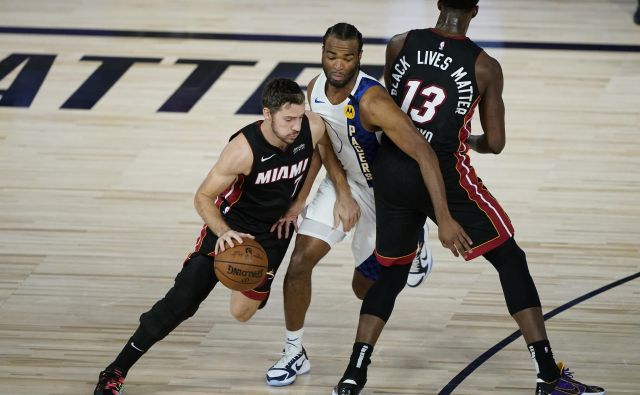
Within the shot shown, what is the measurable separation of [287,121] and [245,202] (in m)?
0.44

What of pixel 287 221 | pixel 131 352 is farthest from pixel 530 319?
pixel 131 352

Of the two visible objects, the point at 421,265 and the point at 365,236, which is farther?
the point at 421,265

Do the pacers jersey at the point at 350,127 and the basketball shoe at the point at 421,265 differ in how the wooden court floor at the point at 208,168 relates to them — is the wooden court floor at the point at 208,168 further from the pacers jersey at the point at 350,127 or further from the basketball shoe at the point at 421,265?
the pacers jersey at the point at 350,127

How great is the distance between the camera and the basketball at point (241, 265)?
14.2 ft

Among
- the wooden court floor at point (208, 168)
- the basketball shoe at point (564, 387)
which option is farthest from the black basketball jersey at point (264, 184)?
the basketball shoe at point (564, 387)

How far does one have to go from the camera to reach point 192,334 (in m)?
5.16

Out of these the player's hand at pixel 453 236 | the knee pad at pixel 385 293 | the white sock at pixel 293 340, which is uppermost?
the player's hand at pixel 453 236

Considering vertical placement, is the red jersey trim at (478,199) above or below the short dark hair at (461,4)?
below

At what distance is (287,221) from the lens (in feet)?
15.4

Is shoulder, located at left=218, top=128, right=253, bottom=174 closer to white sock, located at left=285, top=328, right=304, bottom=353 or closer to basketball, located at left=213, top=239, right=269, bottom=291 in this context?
basketball, located at left=213, top=239, right=269, bottom=291

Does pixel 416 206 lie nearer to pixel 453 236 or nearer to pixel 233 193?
pixel 453 236

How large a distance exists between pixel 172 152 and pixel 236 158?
3.24m

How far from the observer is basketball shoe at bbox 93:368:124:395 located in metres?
4.47

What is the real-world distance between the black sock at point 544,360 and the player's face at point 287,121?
4.08ft
